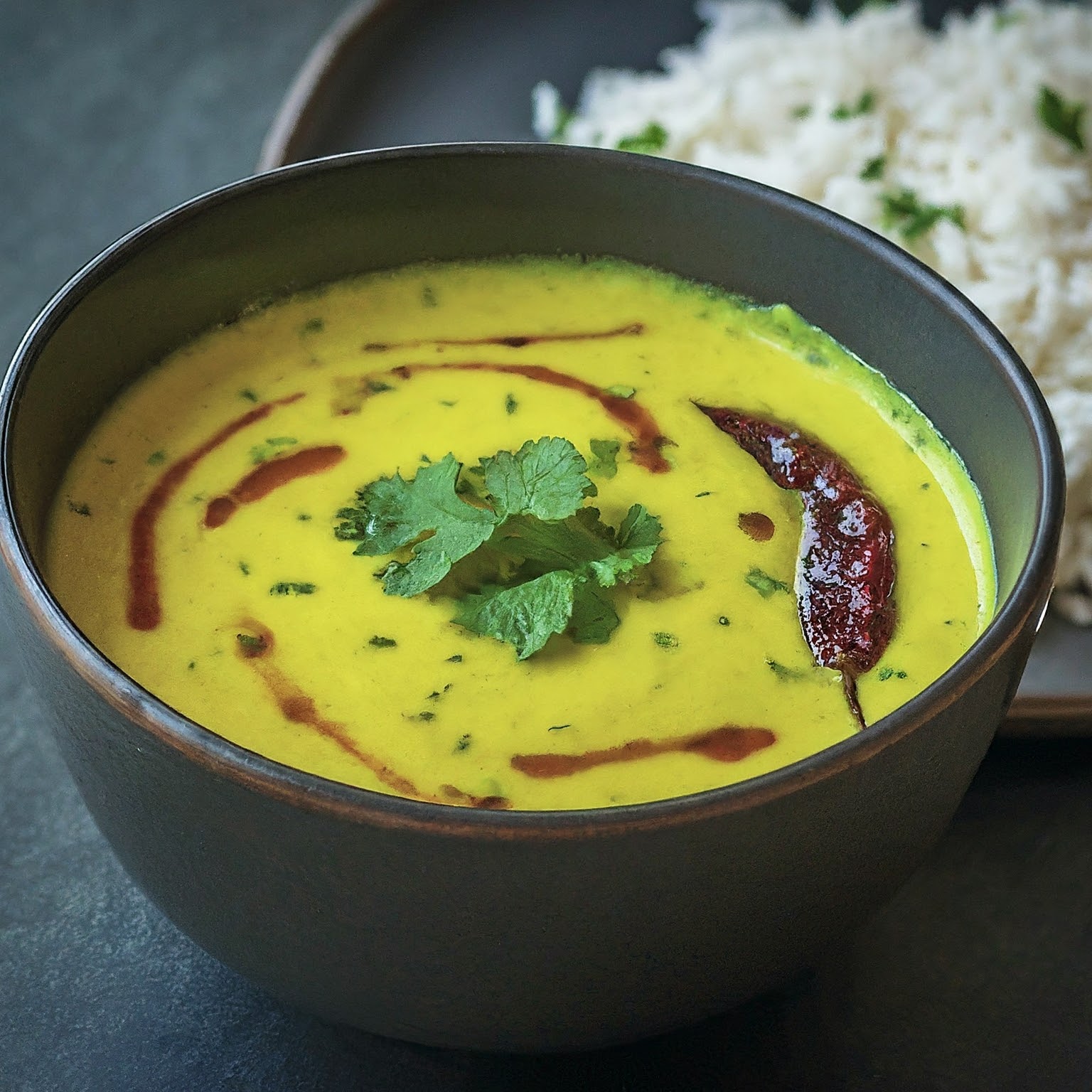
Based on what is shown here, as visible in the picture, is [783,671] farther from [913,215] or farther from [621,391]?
[913,215]

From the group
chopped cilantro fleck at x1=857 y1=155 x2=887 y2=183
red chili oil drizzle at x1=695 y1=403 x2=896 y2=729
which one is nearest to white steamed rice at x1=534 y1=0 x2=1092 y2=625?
chopped cilantro fleck at x1=857 y1=155 x2=887 y2=183

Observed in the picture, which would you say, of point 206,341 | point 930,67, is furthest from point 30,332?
point 930,67

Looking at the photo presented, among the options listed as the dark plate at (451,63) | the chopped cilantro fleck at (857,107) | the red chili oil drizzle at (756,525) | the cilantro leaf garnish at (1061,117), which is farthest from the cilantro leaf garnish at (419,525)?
the cilantro leaf garnish at (1061,117)

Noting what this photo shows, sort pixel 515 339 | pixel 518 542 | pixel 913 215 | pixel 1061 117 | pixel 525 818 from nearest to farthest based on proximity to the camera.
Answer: pixel 525 818
pixel 518 542
pixel 515 339
pixel 913 215
pixel 1061 117

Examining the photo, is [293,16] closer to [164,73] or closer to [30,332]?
[164,73]

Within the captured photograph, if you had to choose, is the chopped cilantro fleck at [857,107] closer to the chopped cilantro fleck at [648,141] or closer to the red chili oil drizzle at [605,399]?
the chopped cilantro fleck at [648,141]

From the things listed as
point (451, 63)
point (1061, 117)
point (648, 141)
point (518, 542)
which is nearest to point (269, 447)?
point (518, 542)
